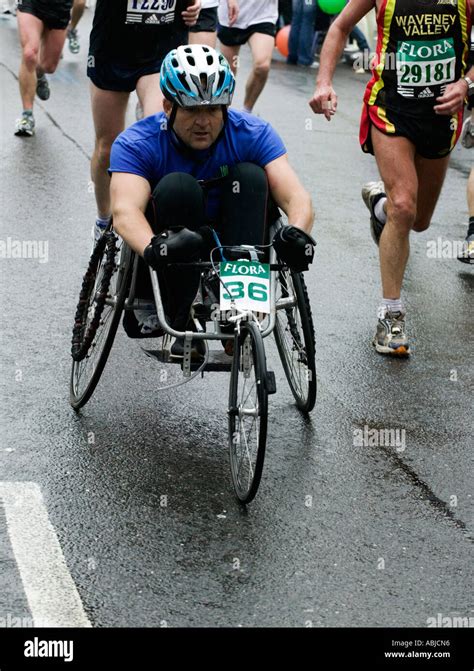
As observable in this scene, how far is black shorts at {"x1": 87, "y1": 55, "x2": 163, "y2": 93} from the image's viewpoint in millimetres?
7809

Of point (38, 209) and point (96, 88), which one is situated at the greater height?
point (96, 88)

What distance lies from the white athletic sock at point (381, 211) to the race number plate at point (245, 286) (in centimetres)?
288

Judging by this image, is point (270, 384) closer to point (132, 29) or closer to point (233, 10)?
point (132, 29)

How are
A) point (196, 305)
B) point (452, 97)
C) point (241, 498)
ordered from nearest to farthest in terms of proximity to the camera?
point (241, 498) < point (196, 305) < point (452, 97)

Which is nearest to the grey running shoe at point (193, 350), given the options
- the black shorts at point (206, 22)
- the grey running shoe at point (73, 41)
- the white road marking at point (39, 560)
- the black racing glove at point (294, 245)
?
the black racing glove at point (294, 245)

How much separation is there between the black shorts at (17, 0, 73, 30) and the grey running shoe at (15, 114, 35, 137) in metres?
0.83

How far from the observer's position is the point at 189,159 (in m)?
5.73

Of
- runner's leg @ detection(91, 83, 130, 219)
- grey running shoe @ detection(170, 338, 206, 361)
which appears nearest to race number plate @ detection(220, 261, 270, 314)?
grey running shoe @ detection(170, 338, 206, 361)

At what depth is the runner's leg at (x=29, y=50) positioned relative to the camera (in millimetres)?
11266

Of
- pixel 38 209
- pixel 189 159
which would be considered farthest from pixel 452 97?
pixel 38 209

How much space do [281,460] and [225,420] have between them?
1.64ft
